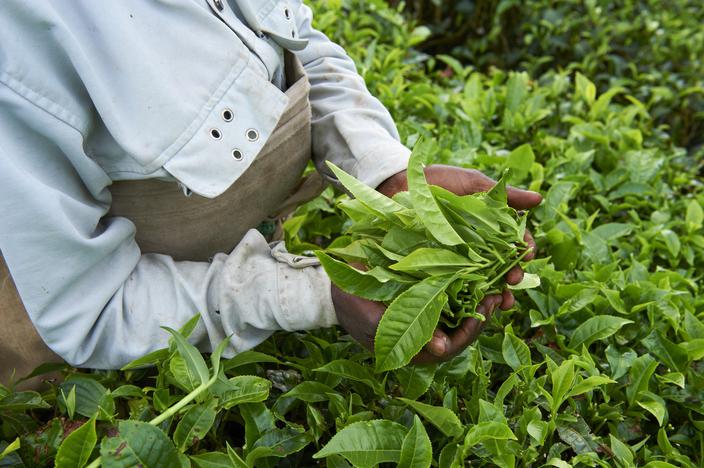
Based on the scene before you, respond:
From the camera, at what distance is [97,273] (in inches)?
41.3

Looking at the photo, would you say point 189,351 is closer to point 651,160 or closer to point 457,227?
point 457,227

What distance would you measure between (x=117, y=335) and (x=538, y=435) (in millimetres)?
707

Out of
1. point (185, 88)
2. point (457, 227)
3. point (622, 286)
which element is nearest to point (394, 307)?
point (457, 227)

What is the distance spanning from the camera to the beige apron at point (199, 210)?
3.66ft

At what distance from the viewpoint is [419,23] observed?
3477 mm

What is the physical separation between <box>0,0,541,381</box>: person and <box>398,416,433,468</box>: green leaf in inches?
4.5

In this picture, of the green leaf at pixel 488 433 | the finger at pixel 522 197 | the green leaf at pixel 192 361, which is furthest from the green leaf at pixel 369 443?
the finger at pixel 522 197

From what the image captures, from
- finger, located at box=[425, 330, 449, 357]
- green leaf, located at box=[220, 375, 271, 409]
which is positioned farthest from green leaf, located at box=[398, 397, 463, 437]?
green leaf, located at box=[220, 375, 271, 409]

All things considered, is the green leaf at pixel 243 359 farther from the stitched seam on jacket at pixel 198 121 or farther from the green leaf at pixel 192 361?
the stitched seam on jacket at pixel 198 121

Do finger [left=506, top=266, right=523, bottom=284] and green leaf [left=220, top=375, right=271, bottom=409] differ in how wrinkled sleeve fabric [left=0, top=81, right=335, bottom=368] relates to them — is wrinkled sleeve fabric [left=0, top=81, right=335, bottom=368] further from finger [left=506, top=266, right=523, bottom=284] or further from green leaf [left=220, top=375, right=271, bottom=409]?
finger [left=506, top=266, right=523, bottom=284]

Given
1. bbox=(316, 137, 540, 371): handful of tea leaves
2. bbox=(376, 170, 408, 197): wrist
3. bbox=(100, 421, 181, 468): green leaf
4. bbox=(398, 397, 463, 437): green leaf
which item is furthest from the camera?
bbox=(376, 170, 408, 197): wrist

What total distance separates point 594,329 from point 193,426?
31.9 inches

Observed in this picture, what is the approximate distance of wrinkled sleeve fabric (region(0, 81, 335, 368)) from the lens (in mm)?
901

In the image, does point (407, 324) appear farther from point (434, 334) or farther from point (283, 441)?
point (283, 441)
